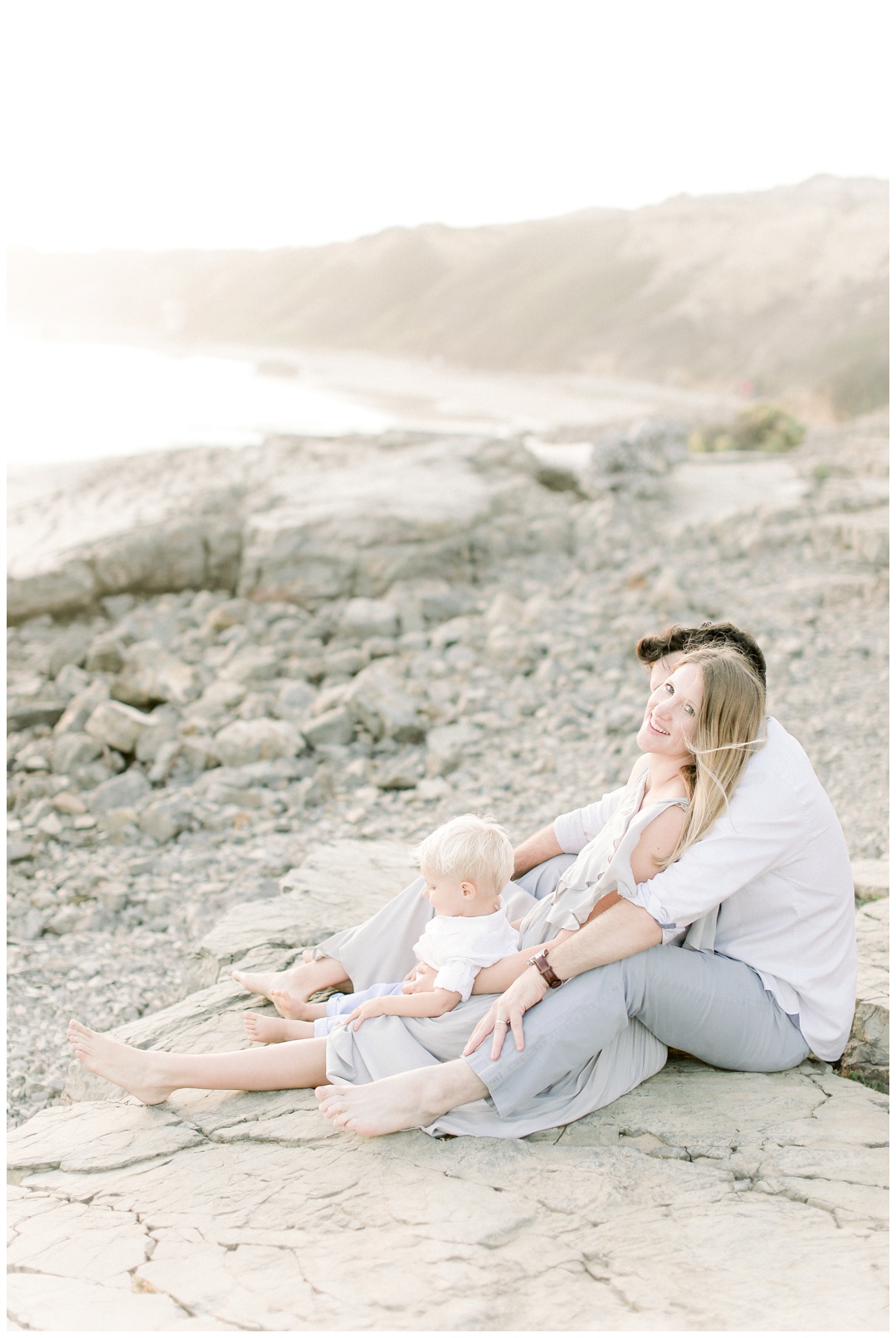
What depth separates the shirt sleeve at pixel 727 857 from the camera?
2.66 meters

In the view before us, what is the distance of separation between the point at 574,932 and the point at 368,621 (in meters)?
5.46

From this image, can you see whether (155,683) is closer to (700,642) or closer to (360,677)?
(360,677)

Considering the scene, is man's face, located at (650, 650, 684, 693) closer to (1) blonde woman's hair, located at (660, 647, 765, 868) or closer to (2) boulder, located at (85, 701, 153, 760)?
(1) blonde woman's hair, located at (660, 647, 765, 868)

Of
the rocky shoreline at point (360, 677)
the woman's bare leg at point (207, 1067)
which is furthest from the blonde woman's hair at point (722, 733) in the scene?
the rocky shoreline at point (360, 677)

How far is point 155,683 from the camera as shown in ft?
23.5

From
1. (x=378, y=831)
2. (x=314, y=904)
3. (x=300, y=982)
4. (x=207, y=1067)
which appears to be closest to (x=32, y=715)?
(x=378, y=831)

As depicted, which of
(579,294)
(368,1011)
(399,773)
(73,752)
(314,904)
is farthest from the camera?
(579,294)

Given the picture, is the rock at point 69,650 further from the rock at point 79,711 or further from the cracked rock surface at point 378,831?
the rock at point 79,711

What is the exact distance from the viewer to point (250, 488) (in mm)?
9969

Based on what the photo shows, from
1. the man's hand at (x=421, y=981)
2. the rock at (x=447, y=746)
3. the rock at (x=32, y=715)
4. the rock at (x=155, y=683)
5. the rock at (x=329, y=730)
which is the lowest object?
the man's hand at (x=421, y=981)

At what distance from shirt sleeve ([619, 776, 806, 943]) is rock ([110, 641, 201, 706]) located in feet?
16.5

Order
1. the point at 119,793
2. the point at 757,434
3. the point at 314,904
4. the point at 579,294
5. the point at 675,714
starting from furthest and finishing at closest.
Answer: the point at 579,294, the point at 757,434, the point at 119,793, the point at 314,904, the point at 675,714

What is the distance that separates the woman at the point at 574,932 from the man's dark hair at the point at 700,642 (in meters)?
0.11

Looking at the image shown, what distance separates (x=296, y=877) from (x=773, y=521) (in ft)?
24.0
